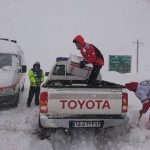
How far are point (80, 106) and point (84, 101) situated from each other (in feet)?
0.46

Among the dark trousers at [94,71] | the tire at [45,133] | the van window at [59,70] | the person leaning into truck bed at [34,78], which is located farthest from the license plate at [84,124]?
the van window at [59,70]

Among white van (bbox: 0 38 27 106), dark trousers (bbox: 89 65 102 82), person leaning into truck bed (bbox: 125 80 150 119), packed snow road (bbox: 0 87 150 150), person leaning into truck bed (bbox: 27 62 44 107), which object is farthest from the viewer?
person leaning into truck bed (bbox: 27 62 44 107)

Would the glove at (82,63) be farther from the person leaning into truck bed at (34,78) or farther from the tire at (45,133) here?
the tire at (45,133)

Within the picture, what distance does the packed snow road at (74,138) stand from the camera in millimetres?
8930

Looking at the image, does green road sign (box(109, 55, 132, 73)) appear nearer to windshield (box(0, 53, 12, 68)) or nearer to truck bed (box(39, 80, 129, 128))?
windshield (box(0, 53, 12, 68))

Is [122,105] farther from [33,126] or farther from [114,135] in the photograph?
[33,126]

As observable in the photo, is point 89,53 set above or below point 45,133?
above

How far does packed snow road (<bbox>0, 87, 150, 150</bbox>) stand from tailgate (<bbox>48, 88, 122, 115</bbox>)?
0.84m

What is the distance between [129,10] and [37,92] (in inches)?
2337

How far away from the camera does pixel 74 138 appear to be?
371 inches

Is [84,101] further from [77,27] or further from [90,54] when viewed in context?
[77,27]

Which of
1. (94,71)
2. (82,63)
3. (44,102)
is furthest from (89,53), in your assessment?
(44,102)

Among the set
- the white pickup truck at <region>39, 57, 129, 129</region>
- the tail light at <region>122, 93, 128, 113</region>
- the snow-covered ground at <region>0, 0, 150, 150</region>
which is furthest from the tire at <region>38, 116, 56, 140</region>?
the snow-covered ground at <region>0, 0, 150, 150</region>

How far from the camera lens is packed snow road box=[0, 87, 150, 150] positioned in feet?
29.3
